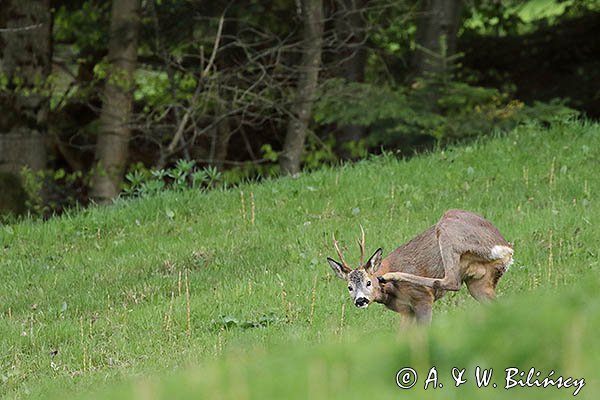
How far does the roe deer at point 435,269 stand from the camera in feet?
25.6

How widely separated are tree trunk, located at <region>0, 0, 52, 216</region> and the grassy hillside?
5.20m

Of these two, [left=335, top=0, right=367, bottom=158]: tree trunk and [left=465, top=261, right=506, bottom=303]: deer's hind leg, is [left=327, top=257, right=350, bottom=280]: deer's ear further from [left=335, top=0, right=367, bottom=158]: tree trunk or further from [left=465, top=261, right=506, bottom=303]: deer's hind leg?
[left=335, top=0, right=367, bottom=158]: tree trunk

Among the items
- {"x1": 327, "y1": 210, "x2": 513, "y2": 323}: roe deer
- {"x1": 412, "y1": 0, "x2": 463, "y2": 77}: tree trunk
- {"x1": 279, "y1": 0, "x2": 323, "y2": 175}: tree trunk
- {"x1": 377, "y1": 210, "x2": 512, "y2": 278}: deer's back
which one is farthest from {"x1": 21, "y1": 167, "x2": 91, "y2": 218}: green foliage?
{"x1": 327, "y1": 210, "x2": 513, "y2": 323}: roe deer

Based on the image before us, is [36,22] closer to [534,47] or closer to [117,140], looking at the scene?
[117,140]

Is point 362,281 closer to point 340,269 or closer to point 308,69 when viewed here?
point 340,269

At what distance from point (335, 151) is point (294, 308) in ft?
43.5

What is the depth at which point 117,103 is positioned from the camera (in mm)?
19859

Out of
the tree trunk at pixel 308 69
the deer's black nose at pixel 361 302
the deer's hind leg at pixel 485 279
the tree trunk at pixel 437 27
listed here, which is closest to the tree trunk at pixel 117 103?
the tree trunk at pixel 308 69

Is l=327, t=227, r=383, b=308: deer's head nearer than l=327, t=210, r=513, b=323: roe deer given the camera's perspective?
Yes

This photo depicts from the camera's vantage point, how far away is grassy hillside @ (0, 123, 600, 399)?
4.61 meters

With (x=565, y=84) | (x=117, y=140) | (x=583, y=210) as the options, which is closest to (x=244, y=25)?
(x=117, y=140)
